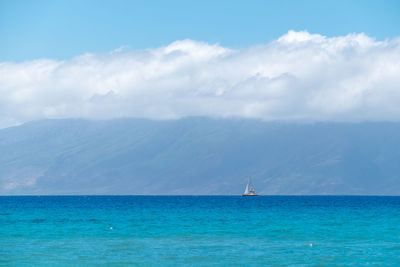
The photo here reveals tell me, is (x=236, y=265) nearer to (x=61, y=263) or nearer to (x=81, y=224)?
(x=61, y=263)

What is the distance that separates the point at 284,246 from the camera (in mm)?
67875

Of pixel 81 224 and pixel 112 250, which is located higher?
pixel 81 224

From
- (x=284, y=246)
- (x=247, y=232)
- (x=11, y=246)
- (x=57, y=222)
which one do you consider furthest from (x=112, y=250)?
(x=57, y=222)

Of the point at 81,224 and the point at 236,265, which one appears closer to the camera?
the point at 236,265

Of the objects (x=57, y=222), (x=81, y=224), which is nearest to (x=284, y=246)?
(x=81, y=224)

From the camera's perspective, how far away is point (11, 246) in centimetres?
→ 6794

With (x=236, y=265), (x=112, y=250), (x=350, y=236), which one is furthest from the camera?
(x=350, y=236)

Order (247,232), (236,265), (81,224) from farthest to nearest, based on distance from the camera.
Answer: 1. (81,224)
2. (247,232)
3. (236,265)

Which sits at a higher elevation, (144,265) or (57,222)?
(57,222)

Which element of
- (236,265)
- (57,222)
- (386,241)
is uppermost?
(57,222)

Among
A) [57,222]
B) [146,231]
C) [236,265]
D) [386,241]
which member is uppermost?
[57,222]

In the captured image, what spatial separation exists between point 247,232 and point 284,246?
1705 centimetres

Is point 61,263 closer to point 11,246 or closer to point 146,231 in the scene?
point 11,246

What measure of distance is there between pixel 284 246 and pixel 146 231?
2351 cm
